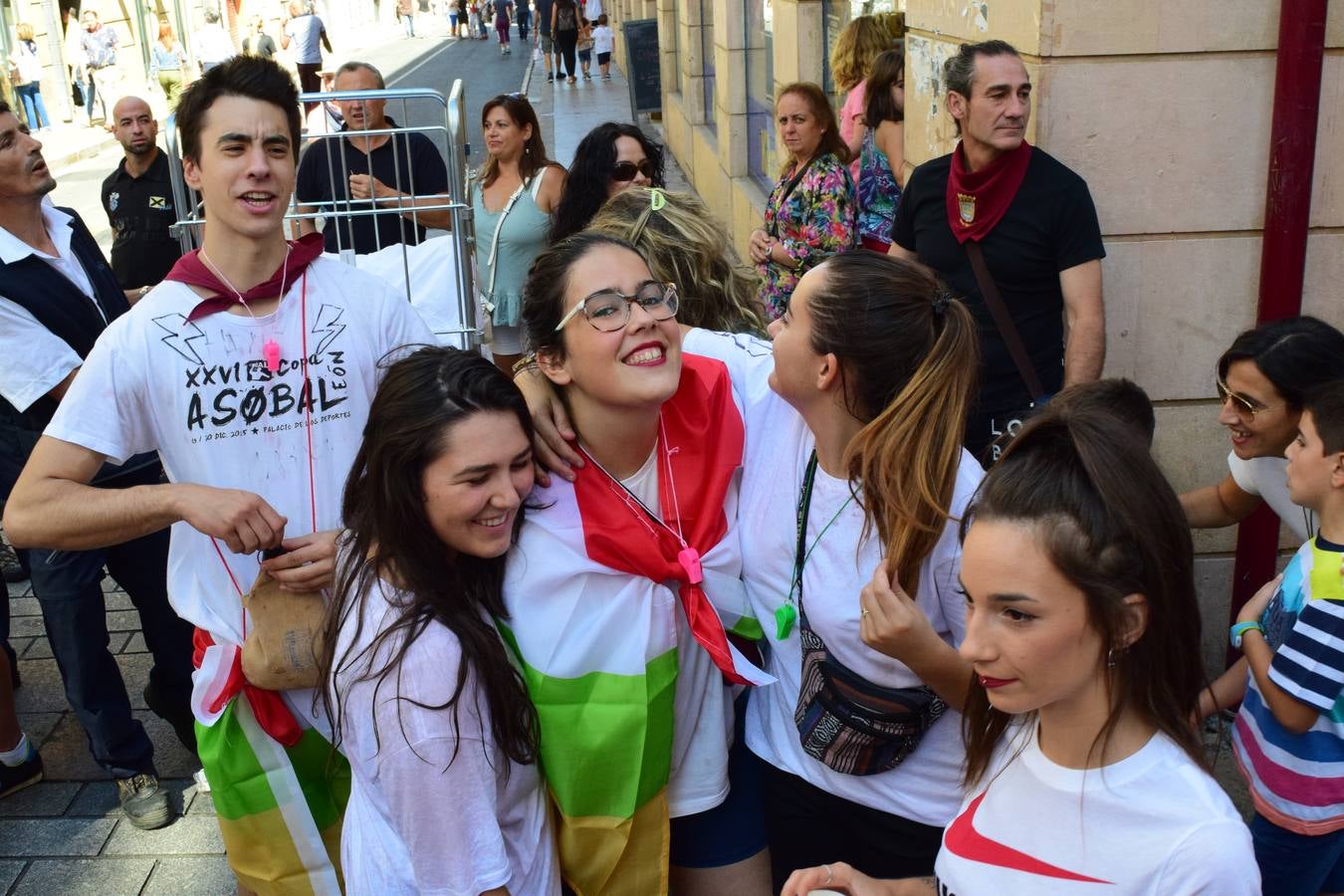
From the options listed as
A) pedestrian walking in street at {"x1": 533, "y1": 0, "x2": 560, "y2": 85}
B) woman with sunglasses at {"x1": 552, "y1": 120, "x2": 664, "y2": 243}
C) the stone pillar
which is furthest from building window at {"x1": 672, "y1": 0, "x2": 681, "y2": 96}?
the stone pillar

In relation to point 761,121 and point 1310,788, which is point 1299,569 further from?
point 761,121

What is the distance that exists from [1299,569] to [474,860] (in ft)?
5.76

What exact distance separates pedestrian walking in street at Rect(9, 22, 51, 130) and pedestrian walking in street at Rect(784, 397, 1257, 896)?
24.7 m

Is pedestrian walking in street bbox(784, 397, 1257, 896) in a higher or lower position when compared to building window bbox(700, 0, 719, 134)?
lower

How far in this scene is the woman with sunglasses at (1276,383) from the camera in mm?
2934

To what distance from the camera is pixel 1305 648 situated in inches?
99.6

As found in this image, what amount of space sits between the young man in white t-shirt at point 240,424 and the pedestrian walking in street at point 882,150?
3311 mm

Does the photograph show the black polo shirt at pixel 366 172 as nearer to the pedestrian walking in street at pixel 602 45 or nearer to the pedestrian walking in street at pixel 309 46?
the pedestrian walking in street at pixel 309 46

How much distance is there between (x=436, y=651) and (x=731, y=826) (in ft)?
2.73

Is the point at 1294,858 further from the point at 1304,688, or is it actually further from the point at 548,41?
the point at 548,41

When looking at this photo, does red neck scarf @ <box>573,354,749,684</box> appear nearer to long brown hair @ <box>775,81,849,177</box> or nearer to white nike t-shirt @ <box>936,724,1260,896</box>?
white nike t-shirt @ <box>936,724,1260,896</box>

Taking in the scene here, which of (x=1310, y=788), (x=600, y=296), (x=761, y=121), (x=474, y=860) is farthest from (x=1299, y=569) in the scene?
(x=761, y=121)

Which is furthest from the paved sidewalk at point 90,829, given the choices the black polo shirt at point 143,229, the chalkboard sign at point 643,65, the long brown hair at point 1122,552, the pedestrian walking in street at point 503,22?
the pedestrian walking in street at point 503,22

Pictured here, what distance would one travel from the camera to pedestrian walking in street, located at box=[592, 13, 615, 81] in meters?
28.3
